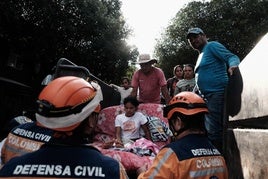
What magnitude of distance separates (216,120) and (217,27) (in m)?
27.6

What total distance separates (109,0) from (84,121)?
28.9 metres

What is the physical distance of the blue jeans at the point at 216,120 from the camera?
15.9ft

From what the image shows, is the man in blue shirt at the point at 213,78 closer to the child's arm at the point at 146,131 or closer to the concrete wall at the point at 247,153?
the concrete wall at the point at 247,153

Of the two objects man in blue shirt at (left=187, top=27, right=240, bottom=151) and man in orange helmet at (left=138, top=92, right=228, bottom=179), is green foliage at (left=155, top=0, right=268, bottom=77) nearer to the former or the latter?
man in blue shirt at (left=187, top=27, right=240, bottom=151)

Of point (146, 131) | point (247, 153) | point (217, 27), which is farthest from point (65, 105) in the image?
point (217, 27)

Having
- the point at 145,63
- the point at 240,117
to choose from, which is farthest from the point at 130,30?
the point at 240,117

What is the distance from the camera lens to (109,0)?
98.1ft

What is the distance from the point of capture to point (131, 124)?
20.1 ft

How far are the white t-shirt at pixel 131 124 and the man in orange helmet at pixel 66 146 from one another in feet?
13.4

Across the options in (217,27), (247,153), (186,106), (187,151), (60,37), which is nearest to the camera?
(187,151)

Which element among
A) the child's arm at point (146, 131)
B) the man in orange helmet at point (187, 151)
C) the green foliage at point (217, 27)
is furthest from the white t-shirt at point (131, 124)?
the green foliage at point (217, 27)

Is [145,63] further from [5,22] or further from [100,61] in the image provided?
[100,61]

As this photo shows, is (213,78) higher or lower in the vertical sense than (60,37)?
lower

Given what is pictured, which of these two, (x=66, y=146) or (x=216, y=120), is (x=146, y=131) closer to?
(x=216, y=120)
